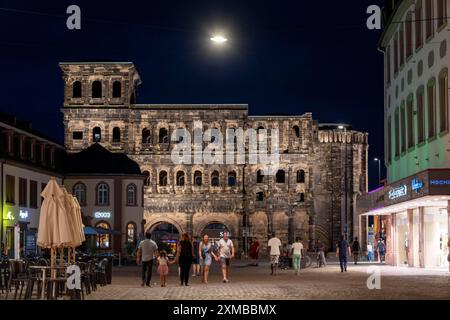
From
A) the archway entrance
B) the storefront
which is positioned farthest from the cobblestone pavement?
the archway entrance

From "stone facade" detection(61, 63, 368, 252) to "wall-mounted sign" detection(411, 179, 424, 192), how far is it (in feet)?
152

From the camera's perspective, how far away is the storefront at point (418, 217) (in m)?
30.5

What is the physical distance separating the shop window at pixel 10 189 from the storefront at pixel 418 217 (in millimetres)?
19441

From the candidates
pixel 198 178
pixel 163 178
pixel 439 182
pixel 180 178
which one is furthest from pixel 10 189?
pixel 198 178

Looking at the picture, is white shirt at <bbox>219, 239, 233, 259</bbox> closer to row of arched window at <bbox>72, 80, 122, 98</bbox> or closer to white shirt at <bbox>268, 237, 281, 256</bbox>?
white shirt at <bbox>268, 237, 281, 256</bbox>

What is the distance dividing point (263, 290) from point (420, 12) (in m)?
14.4

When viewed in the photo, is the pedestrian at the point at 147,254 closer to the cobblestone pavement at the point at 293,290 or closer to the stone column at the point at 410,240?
the cobblestone pavement at the point at 293,290

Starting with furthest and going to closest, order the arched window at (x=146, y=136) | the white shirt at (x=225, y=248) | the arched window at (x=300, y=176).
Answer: the arched window at (x=300, y=176), the arched window at (x=146, y=136), the white shirt at (x=225, y=248)

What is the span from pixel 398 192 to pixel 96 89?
149 feet

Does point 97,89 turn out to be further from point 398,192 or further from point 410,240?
point 398,192

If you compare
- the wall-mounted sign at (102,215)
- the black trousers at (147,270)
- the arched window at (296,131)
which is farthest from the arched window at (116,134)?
the black trousers at (147,270)

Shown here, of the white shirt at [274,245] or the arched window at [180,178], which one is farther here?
the arched window at [180,178]

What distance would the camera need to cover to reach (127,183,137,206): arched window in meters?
66.6
